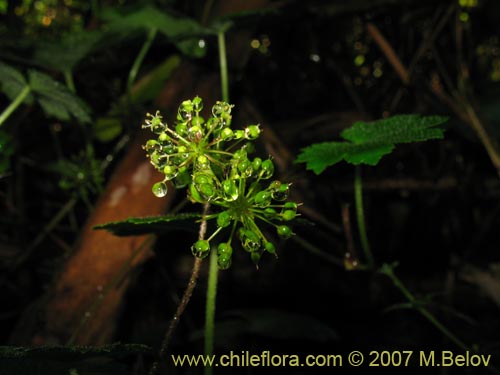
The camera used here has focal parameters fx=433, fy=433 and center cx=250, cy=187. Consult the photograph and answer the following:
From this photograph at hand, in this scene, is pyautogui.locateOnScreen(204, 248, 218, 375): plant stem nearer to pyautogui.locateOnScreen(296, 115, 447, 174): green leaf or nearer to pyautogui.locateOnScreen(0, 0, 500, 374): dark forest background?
pyautogui.locateOnScreen(296, 115, 447, 174): green leaf

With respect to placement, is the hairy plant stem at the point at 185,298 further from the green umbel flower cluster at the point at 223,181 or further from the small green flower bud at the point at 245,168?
the small green flower bud at the point at 245,168

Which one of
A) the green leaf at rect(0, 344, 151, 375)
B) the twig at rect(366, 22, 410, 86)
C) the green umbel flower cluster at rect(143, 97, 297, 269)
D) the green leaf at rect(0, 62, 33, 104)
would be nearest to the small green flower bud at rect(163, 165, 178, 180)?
the green umbel flower cluster at rect(143, 97, 297, 269)

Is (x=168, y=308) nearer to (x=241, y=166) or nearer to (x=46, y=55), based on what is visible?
(x=46, y=55)

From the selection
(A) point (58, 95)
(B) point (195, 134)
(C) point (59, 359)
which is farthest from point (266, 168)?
(A) point (58, 95)

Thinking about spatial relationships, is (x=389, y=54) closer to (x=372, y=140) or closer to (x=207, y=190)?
(x=372, y=140)

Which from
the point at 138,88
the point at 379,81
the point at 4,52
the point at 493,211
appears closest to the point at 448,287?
the point at 493,211

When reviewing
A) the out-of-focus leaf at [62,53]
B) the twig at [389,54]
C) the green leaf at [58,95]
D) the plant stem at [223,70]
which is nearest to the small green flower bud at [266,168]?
the plant stem at [223,70]
